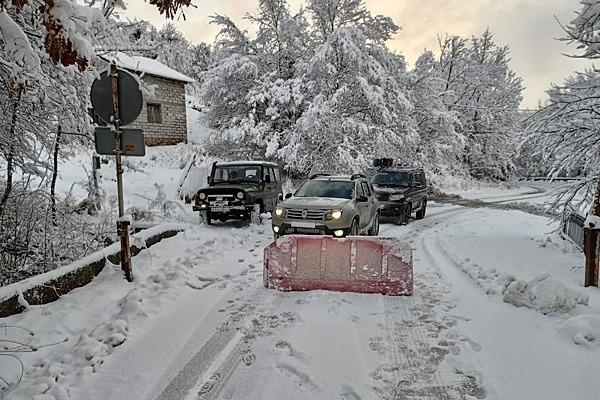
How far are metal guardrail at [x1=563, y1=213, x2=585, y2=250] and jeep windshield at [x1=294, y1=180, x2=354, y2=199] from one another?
499 centimetres

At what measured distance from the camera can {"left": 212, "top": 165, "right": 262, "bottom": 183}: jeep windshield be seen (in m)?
13.2

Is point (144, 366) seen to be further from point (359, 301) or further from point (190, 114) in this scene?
point (190, 114)

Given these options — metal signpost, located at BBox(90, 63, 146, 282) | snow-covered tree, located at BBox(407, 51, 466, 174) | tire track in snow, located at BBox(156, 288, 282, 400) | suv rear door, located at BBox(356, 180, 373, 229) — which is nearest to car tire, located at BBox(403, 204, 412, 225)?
suv rear door, located at BBox(356, 180, 373, 229)

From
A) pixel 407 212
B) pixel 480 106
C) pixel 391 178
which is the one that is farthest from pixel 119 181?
pixel 480 106

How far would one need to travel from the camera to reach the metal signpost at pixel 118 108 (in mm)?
5637

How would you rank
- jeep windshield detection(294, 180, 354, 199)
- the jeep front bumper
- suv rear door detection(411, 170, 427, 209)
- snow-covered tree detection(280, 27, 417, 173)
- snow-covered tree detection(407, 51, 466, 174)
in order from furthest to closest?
snow-covered tree detection(407, 51, 466, 174)
snow-covered tree detection(280, 27, 417, 173)
suv rear door detection(411, 170, 427, 209)
the jeep front bumper
jeep windshield detection(294, 180, 354, 199)

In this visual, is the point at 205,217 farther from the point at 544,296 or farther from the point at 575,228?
the point at 575,228

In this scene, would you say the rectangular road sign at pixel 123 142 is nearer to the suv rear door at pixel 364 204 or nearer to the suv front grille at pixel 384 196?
the suv rear door at pixel 364 204

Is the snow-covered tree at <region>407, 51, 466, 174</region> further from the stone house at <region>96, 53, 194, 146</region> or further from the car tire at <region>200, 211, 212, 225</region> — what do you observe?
the car tire at <region>200, 211, 212, 225</region>

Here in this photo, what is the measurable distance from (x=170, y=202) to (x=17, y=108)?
24.9ft

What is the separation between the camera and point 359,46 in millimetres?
21641

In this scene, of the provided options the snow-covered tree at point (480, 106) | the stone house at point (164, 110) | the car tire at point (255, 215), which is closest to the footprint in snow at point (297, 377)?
the car tire at point (255, 215)

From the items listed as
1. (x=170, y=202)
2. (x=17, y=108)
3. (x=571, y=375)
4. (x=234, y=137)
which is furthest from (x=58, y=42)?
(x=234, y=137)

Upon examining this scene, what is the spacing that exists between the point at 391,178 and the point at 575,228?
21.1 ft
